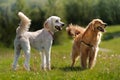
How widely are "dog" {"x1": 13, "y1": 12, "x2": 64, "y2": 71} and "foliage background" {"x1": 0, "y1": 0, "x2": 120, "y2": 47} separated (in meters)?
34.2

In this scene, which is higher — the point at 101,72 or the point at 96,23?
the point at 96,23

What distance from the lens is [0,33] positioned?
50406 millimetres

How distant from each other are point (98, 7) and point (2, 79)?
197 feet

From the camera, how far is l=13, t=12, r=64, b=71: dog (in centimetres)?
1422

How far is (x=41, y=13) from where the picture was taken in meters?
53.9

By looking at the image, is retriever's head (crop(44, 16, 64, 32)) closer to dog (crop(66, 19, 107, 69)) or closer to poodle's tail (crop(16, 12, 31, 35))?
poodle's tail (crop(16, 12, 31, 35))

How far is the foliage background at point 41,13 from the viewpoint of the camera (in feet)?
166

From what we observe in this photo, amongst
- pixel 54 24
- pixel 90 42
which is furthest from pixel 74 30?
pixel 54 24

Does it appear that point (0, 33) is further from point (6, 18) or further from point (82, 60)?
point (82, 60)

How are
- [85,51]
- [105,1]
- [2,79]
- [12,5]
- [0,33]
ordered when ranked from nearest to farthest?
[2,79] < [85,51] < [0,33] < [12,5] < [105,1]

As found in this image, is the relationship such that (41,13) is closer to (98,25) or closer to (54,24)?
(98,25)

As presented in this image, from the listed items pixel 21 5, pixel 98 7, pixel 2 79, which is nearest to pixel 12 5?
pixel 21 5

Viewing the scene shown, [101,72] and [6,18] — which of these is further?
[6,18]

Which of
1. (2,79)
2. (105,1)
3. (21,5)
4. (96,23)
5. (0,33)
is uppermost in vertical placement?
(105,1)
